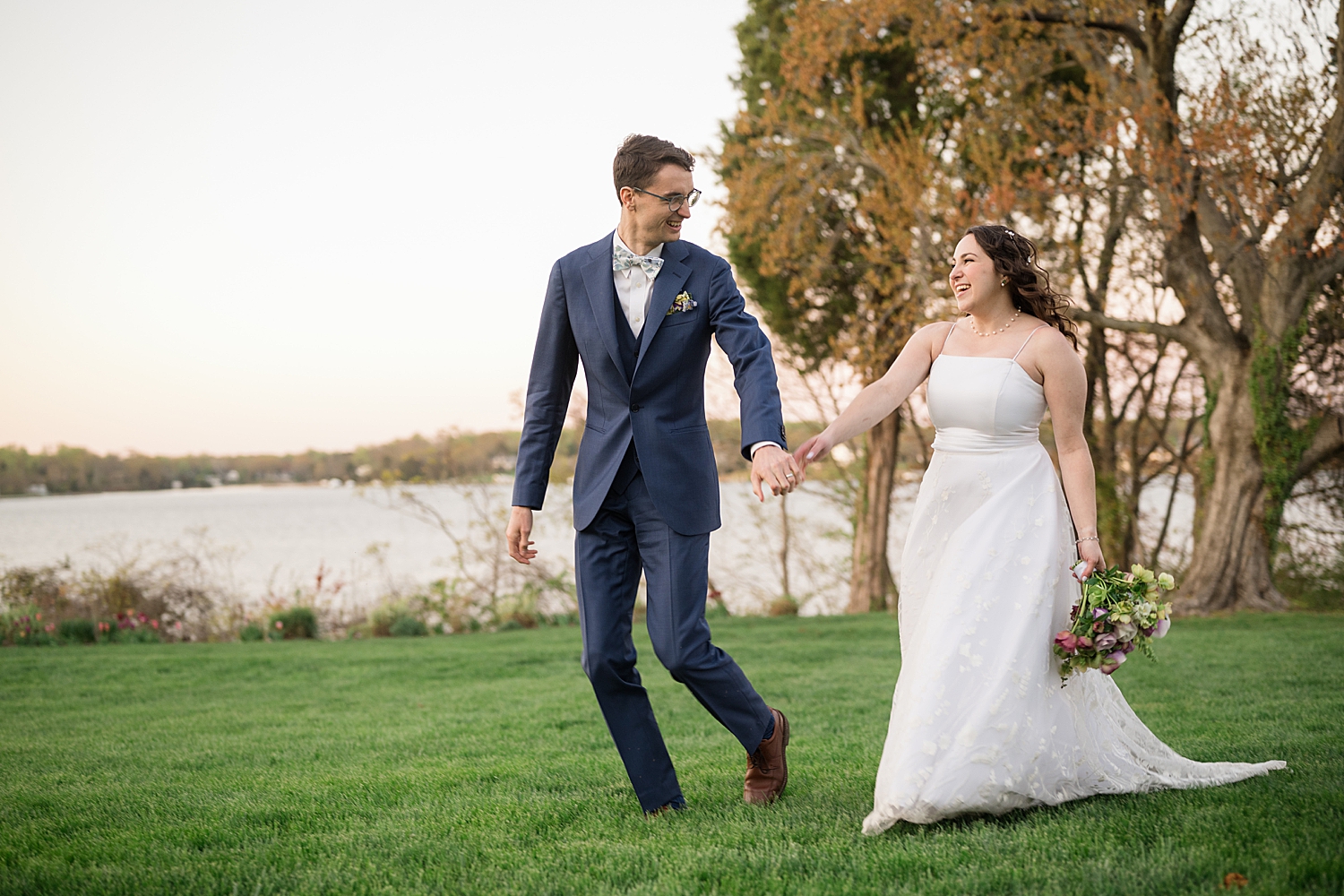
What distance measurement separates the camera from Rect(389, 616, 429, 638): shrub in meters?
11.6

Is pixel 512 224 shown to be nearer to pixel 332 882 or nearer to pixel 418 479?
pixel 418 479

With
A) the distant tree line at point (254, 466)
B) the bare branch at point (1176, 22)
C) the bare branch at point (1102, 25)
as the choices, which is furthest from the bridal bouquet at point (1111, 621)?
the distant tree line at point (254, 466)

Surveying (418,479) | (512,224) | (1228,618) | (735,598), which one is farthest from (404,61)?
(1228,618)

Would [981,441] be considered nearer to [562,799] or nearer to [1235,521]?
[562,799]

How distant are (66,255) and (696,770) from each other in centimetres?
1434

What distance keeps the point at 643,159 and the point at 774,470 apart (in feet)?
3.90

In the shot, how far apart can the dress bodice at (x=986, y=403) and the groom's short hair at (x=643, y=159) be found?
118 cm

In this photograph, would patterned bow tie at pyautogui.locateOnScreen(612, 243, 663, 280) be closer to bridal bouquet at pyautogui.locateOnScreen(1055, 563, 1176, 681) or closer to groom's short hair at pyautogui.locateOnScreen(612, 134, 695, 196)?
groom's short hair at pyautogui.locateOnScreen(612, 134, 695, 196)

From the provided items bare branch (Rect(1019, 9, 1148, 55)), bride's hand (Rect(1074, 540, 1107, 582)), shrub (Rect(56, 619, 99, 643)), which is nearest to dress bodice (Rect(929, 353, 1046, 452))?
bride's hand (Rect(1074, 540, 1107, 582))

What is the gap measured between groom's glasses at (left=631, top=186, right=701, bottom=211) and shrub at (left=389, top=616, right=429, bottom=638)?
374 inches

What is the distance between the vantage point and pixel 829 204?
12.0 metres

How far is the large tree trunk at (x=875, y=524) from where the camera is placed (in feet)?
43.8

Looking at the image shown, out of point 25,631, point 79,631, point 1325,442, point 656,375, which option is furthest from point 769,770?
point 25,631

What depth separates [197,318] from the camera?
15898 millimetres
